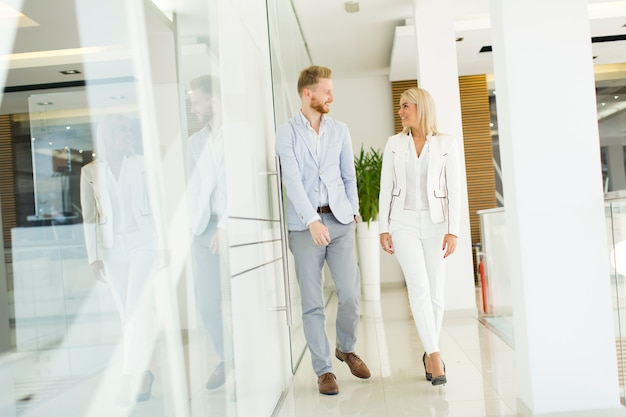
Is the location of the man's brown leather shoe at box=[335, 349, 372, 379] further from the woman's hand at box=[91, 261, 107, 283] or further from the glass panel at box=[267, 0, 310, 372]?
the woman's hand at box=[91, 261, 107, 283]

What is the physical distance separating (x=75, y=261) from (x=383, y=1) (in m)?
6.46

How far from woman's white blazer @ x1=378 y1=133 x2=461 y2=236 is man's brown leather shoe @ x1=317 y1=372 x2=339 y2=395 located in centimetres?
87

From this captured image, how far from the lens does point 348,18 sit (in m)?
7.66

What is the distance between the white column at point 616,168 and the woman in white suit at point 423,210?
30.0 ft

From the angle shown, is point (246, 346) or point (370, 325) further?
point (370, 325)

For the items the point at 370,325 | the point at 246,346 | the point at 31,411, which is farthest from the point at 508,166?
the point at 370,325

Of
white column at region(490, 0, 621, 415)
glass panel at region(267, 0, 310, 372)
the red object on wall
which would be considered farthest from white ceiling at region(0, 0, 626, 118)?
the red object on wall

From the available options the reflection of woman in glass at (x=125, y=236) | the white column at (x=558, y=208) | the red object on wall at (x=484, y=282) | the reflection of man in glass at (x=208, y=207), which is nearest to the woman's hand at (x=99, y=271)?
the reflection of woman in glass at (x=125, y=236)

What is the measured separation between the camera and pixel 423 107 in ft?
12.6

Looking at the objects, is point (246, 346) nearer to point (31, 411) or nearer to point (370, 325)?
point (31, 411)

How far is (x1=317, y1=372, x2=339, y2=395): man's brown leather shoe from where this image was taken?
363cm

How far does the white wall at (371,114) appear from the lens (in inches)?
412

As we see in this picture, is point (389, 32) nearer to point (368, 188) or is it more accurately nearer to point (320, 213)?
point (368, 188)

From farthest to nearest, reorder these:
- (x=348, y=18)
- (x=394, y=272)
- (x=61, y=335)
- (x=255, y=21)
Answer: (x=394, y=272) → (x=348, y=18) → (x=255, y=21) → (x=61, y=335)
